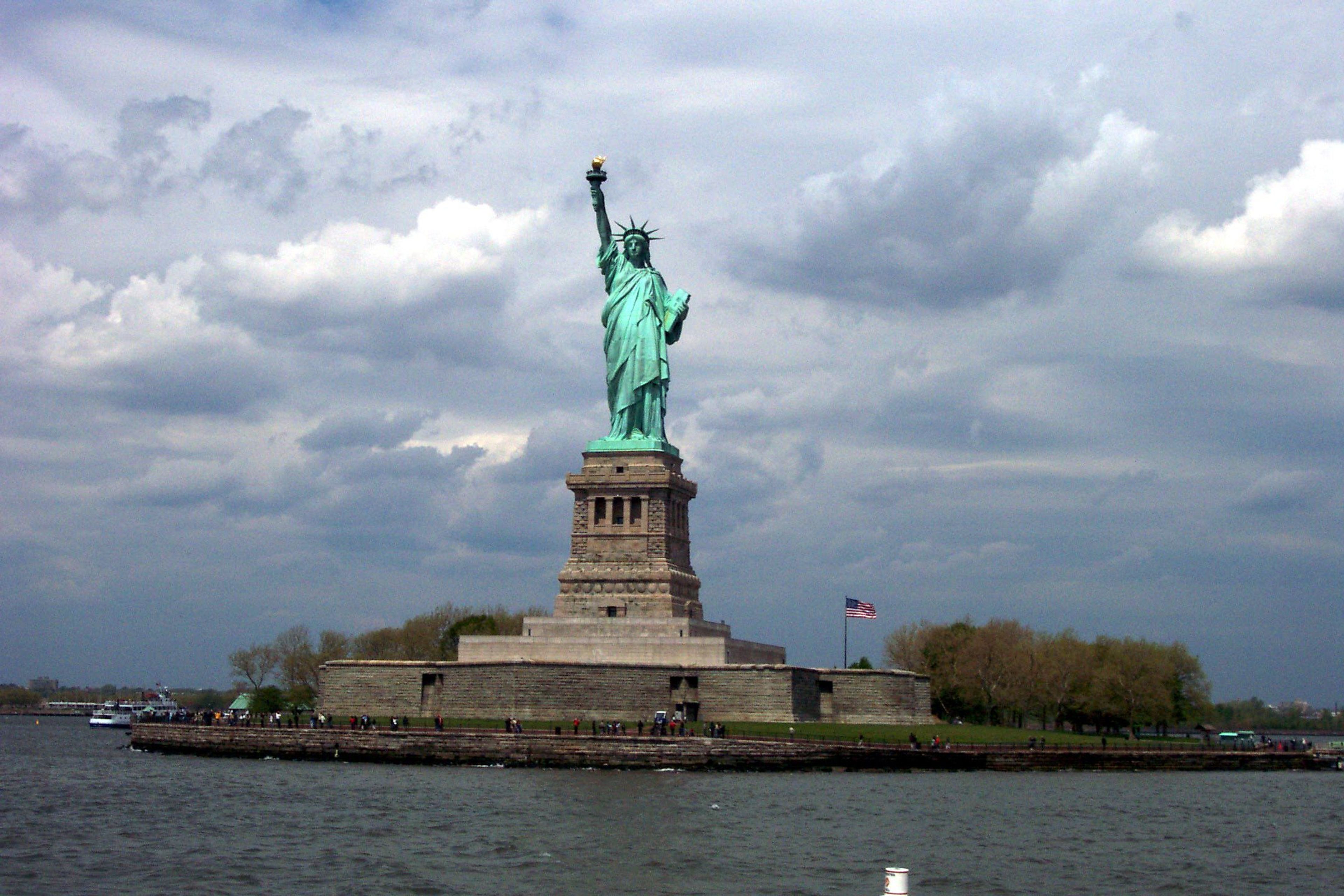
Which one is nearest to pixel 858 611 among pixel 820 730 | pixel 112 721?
pixel 820 730

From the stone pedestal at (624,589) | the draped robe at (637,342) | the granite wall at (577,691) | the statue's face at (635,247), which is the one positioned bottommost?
the granite wall at (577,691)

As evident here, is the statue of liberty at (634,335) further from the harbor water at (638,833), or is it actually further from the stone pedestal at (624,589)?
the harbor water at (638,833)

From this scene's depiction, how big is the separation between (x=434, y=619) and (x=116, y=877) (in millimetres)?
57459

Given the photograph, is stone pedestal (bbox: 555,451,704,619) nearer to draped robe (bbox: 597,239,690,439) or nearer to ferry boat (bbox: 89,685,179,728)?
draped robe (bbox: 597,239,690,439)

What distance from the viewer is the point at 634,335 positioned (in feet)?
201

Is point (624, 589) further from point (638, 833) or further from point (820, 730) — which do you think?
point (638, 833)

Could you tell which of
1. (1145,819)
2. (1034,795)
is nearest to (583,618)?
(1034,795)

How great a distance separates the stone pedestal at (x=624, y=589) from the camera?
186ft

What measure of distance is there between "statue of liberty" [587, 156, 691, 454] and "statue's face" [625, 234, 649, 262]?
27mm

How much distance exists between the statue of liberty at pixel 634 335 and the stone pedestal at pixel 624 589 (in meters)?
1.14

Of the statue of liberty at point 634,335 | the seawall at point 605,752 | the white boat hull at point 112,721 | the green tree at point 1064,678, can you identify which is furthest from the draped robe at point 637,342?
the white boat hull at point 112,721

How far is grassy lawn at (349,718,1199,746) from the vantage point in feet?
172

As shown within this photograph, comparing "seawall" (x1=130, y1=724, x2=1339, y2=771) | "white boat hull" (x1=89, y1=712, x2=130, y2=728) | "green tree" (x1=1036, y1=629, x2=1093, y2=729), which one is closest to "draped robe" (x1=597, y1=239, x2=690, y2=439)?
"seawall" (x1=130, y1=724, x2=1339, y2=771)

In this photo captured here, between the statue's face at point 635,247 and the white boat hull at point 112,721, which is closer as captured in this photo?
the statue's face at point 635,247
